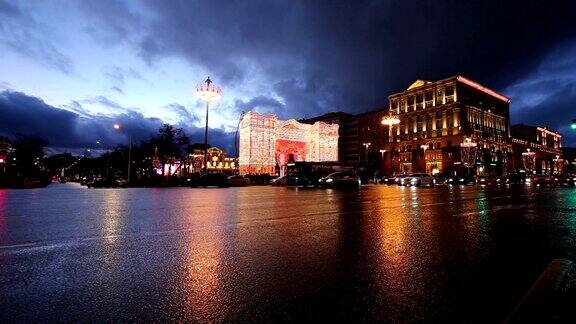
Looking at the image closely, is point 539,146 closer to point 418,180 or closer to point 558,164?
point 558,164

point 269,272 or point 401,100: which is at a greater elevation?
point 401,100

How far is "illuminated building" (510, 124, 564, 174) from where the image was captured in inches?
3610

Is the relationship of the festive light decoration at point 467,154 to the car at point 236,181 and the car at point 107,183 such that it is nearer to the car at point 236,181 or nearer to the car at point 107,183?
the car at point 236,181

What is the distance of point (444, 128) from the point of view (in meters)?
76.0

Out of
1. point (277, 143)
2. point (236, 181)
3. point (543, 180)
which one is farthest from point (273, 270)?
point (277, 143)

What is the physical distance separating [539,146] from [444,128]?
46374 millimetres

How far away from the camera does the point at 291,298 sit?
2.89 metres

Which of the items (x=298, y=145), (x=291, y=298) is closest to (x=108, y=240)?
(x=291, y=298)

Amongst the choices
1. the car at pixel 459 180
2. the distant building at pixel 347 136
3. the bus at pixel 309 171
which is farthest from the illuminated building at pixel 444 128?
the bus at pixel 309 171

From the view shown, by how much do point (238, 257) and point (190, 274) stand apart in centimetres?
86

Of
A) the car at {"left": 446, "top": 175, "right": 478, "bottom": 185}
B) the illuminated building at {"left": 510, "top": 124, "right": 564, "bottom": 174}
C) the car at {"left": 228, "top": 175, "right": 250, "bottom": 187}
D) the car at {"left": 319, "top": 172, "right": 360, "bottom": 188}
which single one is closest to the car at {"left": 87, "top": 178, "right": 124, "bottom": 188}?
the car at {"left": 228, "top": 175, "right": 250, "bottom": 187}

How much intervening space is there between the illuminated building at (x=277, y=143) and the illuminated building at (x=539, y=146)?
2343 inches

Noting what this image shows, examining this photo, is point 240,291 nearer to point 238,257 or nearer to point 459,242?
point 238,257

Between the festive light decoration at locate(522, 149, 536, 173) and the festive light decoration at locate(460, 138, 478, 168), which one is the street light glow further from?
the festive light decoration at locate(522, 149, 536, 173)
